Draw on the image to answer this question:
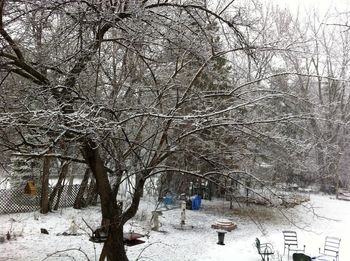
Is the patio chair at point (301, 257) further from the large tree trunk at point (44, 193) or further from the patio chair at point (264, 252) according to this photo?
the large tree trunk at point (44, 193)

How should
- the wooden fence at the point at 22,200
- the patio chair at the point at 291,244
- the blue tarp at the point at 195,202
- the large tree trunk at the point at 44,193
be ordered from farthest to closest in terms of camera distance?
1. the blue tarp at the point at 195,202
2. the wooden fence at the point at 22,200
3. the large tree trunk at the point at 44,193
4. the patio chair at the point at 291,244

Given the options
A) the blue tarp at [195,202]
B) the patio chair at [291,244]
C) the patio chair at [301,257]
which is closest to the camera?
the patio chair at [301,257]

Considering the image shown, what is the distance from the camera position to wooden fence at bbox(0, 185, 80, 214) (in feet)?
47.6

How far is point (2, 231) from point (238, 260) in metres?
6.72

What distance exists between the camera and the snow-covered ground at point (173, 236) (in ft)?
35.0

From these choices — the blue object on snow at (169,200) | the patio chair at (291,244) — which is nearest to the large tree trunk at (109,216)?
the patio chair at (291,244)

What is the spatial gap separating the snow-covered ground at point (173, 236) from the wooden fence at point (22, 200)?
45 cm

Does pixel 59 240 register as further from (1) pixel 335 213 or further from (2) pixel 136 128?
(1) pixel 335 213

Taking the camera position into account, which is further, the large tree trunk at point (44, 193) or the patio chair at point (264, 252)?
the large tree trunk at point (44, 193)

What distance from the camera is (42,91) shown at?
423 cm

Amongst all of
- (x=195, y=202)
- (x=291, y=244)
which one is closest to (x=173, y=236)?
(x=291, y=244)

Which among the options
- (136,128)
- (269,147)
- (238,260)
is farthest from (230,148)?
(238,260)

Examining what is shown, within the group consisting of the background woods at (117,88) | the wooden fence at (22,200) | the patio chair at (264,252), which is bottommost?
the patio chair at (264,252)

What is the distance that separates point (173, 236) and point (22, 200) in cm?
588
